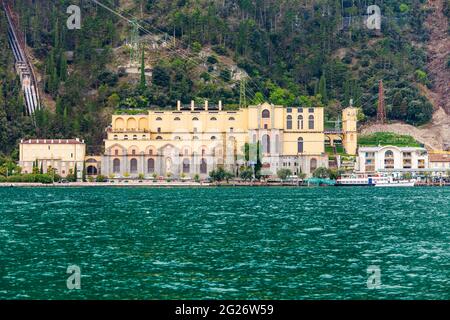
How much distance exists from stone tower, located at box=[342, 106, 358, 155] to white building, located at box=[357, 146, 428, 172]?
5.19 metres

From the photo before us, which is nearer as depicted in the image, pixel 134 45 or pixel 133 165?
pixel 133 165

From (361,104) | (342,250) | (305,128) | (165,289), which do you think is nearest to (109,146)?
(305,128)

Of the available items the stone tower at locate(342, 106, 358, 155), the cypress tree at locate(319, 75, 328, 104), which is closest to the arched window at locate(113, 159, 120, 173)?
the stone tower at locate(342, 106, 358, 155)

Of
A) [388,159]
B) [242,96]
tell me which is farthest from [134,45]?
[388,159]

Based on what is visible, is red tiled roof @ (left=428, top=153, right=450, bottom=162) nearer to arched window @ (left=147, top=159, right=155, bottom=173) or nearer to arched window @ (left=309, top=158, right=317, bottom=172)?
arched window @ (left=309, top=158, right=317, bottom=172)

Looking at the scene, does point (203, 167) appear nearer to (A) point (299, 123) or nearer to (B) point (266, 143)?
(B) point (266, 143)

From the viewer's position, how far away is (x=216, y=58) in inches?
6752

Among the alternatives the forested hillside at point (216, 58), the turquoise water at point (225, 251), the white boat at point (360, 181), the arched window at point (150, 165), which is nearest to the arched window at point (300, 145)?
the white boat at point (360, 181)

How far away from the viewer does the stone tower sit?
506 feet

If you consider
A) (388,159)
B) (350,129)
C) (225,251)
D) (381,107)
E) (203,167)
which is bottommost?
(225,251)

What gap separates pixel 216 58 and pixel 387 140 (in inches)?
1246

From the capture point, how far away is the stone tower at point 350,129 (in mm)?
154250

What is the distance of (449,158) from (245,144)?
2908 cm
